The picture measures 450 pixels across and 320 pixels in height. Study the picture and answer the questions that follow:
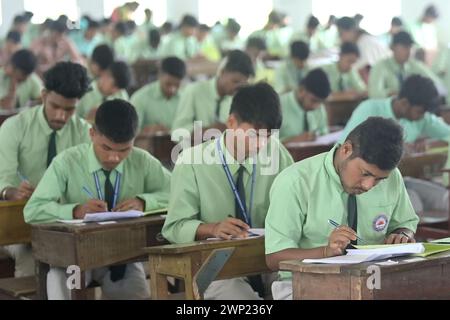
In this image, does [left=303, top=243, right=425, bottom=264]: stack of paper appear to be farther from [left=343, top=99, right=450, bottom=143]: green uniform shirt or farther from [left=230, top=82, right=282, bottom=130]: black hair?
[left=343, top=99, right=450, bottom=143]: green uniform shirt

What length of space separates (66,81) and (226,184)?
115cm

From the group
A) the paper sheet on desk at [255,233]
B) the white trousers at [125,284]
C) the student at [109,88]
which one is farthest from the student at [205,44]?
the paper sheet on desk at [255,233]

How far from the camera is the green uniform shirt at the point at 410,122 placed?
17.6ft

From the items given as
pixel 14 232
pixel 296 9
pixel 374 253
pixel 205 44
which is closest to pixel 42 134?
pixel 14 232

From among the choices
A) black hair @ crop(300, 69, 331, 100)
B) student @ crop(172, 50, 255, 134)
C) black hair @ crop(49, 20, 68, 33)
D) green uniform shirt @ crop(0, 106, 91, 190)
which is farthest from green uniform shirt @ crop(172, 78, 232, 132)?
black hair @ crop(49, 20, 68, 33)

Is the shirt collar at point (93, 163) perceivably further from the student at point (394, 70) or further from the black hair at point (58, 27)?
the black hair at point (58, 27)

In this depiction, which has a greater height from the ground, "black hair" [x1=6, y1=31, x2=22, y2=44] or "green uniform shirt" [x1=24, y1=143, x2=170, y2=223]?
"black hair" [x1=6, y1=31, x2=22, y2=44]

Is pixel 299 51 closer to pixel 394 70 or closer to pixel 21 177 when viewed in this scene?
pixel 394 70

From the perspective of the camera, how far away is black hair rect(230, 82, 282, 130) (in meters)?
3.55

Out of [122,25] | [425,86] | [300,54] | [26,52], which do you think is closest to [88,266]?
[425,86]

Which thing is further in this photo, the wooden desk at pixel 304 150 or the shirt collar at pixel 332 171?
the wooden desk at pixel 304 150

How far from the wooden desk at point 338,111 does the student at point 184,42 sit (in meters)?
6.35

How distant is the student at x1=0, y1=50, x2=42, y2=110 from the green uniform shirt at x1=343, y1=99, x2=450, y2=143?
3879 mm

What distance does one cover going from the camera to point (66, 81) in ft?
14.7
